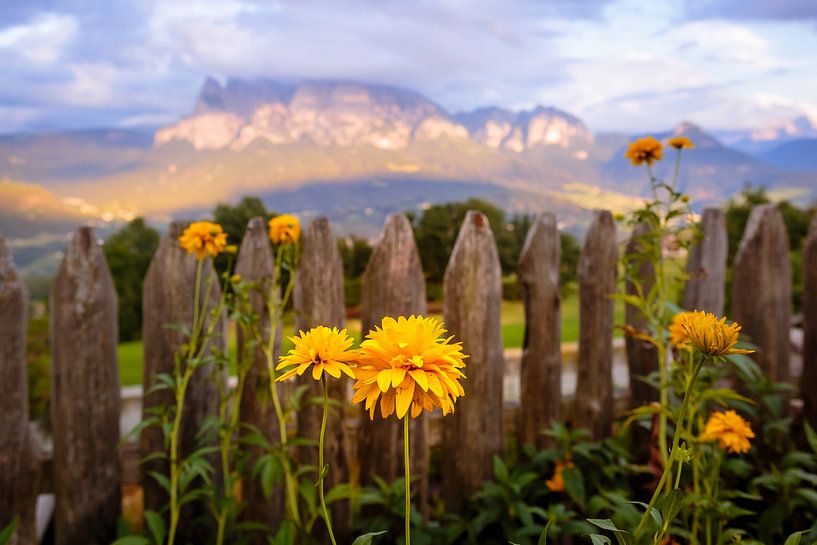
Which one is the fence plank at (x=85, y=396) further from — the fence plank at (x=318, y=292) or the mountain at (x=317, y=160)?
the mountain at (x=317, y=160)

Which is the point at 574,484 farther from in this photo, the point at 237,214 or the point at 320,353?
the point at 237,214

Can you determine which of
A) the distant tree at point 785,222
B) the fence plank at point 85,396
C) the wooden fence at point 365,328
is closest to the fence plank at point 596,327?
the wooden fence at point 365,328

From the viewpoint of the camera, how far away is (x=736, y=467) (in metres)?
2.25

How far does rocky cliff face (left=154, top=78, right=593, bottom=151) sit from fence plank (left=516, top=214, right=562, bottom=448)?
A: 356 ft

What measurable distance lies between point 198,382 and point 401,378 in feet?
6.49

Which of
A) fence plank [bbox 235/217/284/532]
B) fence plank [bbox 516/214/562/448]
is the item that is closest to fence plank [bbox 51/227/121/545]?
fence plank [bbox 235/217/284/532]

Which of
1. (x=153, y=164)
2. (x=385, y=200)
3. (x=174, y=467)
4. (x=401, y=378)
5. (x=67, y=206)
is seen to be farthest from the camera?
(x=153, y=164)

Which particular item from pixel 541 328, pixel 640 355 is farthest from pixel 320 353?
pixel 640 355

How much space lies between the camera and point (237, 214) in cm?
425

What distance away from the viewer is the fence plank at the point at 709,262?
2912 millimetres

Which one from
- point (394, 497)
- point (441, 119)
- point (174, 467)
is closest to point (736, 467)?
point (394, 497)

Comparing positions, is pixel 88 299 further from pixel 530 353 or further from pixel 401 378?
pixel 401 378

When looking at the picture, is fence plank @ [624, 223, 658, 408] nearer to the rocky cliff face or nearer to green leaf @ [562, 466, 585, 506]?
green leaf @ [562, 466, 585, 506]

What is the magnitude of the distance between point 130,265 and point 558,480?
4705 mm
